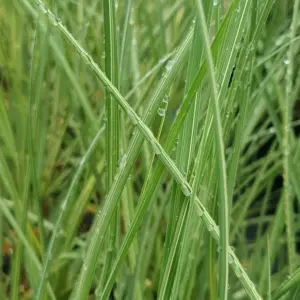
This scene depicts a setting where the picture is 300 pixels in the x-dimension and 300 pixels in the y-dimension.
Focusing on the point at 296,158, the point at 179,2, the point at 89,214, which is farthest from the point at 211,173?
the point at 89,214

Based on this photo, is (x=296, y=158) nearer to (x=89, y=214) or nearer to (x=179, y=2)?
(x=179, y=2)

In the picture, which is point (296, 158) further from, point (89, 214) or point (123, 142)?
point (89, 214)

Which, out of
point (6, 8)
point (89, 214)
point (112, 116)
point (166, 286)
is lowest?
point (89, 214)

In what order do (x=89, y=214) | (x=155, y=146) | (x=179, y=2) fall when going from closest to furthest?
(x=155, y=146), (x=179, y=2), (x=89, y=214)

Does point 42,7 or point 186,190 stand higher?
point 42,7

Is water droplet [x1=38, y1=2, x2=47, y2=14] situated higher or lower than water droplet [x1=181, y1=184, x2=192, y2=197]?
higher

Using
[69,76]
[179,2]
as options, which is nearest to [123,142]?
[69,76]

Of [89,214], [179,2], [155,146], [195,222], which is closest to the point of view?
[155,146]

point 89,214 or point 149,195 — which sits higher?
point 149,195

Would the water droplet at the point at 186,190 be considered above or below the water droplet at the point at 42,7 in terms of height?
below

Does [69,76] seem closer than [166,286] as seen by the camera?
No
